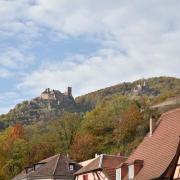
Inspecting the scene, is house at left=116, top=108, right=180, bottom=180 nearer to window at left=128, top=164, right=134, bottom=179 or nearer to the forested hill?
window at left=128, top=164, right=134, bottom=179

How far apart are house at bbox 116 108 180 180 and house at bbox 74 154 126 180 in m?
6.22

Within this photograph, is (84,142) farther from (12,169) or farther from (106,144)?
(12,169)

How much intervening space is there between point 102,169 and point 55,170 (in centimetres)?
1759

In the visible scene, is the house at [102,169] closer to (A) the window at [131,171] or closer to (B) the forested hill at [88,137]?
(A) the window at [131,171]

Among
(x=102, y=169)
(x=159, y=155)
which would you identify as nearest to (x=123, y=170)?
(x=159, y=155)

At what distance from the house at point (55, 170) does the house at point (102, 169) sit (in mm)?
11430

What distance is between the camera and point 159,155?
161 feet

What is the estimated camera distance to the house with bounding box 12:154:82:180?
79.4 m

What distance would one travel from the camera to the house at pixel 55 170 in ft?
261

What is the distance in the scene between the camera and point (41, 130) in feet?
533

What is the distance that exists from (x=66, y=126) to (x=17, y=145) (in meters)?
12.9

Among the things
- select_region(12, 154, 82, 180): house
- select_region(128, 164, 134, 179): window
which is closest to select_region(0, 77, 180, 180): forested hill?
select_region(12, 154, 82, 180): house

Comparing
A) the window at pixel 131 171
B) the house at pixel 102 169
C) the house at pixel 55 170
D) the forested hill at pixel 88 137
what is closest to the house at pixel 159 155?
the window at pixel 131 171

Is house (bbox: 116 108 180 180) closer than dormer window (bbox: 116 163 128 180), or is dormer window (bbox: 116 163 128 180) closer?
house (bbox: 116 108 180 180)
